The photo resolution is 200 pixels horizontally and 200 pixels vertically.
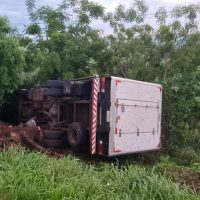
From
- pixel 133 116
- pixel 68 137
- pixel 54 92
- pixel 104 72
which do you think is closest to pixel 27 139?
pixel 68 137

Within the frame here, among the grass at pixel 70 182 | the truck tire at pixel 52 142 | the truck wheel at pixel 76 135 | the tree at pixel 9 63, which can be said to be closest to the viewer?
the grass at pixel 70 182

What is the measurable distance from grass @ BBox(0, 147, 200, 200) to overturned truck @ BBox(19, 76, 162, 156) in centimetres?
178

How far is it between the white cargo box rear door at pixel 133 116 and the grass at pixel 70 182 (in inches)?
72.7

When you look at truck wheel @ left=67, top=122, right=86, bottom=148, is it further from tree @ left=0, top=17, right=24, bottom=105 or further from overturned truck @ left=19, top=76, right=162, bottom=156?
tree @ left=0, top=17, right=24, bottom=105

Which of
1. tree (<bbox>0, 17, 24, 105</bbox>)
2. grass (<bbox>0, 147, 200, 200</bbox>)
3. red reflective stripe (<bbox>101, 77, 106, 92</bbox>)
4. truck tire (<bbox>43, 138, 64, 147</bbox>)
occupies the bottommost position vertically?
grass (<bbox>0, 147, 200, 200</bbox>)

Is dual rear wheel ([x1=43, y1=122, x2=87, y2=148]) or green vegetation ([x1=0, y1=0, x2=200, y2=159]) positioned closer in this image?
dual rear wheel ([x1=43, y1=122, x2=87, y2=148])

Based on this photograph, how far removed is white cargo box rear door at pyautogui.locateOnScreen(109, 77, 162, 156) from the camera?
8945 millimetres

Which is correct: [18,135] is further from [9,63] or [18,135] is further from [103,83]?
[9,63]

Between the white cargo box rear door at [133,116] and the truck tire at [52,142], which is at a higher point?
the white cargo box rear door at [133,116]

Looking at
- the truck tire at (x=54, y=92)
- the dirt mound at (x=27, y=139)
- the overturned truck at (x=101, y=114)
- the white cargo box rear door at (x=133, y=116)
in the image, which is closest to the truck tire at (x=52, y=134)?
the overturned truck at (x=101, y=114)

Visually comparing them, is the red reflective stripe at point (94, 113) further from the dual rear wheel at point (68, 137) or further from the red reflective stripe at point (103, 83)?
the dual rear wheel at point (68, 137)

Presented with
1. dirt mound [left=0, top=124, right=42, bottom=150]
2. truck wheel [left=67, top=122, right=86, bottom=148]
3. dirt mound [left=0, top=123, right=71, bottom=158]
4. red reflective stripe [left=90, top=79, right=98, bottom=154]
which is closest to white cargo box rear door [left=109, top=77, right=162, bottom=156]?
red reflective stripe [left=90, top=79, right=98, bottom=154]

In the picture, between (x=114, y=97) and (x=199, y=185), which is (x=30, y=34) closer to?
(x=114, y=97)

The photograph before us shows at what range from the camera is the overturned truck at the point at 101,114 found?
29.4ft
